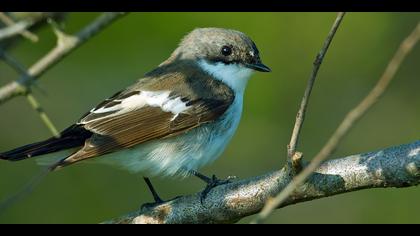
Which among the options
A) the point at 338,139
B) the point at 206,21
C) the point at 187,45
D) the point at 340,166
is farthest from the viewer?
the point at 206,21

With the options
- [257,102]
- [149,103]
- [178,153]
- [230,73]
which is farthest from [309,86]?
[257,102]

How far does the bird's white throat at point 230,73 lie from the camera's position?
5.19m

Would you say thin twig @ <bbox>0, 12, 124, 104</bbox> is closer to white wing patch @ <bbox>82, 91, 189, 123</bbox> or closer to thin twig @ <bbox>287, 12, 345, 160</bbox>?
thin twig @ <bbox>287, 12, 345, 160</bbox>

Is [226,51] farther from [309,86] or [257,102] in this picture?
[309,86]

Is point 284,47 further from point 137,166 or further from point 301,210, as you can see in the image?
point 137,166

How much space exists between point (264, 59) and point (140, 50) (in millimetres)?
1079

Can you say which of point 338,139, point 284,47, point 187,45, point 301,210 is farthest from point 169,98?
point 338,139

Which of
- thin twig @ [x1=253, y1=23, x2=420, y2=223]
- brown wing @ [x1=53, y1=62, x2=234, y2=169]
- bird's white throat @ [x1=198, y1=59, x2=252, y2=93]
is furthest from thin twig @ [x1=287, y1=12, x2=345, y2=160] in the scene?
bird's white throat @ [x1=198, y1=59, x2=252, y2=93]

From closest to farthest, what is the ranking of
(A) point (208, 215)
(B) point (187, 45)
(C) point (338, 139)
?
(C) point (338, 139) < (A) point (208, 215) < (B) point (187, 45)

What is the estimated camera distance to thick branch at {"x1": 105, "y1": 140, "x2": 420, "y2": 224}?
11.0 feet

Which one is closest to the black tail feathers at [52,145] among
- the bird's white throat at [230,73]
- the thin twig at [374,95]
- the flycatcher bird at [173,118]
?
the flycatcher bird at [173,118]

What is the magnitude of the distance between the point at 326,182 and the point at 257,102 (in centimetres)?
262

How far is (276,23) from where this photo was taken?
19.5 ft

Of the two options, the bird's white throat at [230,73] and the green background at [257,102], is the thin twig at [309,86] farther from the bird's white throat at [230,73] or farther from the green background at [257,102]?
the green background at [257,102]
